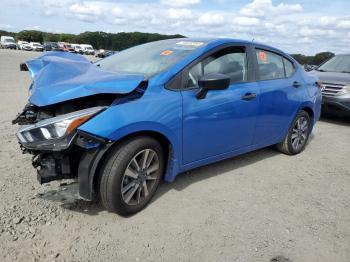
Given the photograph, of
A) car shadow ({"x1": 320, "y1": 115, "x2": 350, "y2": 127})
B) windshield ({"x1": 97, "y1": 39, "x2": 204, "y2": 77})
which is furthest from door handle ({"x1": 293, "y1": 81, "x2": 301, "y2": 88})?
car shadow ({"x1": 320, "y1": 115, "x2": 350, "y2": 127})

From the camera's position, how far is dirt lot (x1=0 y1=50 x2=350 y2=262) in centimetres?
307

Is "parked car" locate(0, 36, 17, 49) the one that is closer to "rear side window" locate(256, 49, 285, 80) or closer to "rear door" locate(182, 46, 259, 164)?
"rear side window" locate(256, 49, 285, 80)

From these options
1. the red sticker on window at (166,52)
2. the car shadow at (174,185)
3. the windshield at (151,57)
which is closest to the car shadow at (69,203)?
the car shadow at (174,185)

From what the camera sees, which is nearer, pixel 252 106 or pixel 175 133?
pixel 175 133

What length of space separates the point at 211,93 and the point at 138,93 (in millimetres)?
905

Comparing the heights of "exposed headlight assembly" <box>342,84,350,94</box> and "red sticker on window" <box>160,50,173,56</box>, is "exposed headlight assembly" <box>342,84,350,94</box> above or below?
below

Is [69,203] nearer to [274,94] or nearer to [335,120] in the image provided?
[274,94]

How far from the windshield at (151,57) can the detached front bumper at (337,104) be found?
5.34 meters

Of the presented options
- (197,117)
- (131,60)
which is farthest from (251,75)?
(131,60)

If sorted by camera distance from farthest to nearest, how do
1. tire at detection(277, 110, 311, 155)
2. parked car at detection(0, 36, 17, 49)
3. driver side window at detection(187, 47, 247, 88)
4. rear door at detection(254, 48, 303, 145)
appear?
1. parked car at detection(0, 36, 17, 49)
2. tire at detection(277, 110, 311, 155)
3. rear door at detection(254, 48, 303, 145)
4. driver side window at detection(187, 47, 247, 88)

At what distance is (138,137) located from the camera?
11.3ft

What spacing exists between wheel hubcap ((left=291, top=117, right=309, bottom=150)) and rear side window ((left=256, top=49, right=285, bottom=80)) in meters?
0.91

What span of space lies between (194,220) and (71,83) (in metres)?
1.74

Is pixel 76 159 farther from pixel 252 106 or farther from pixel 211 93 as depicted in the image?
pixel 252 106
